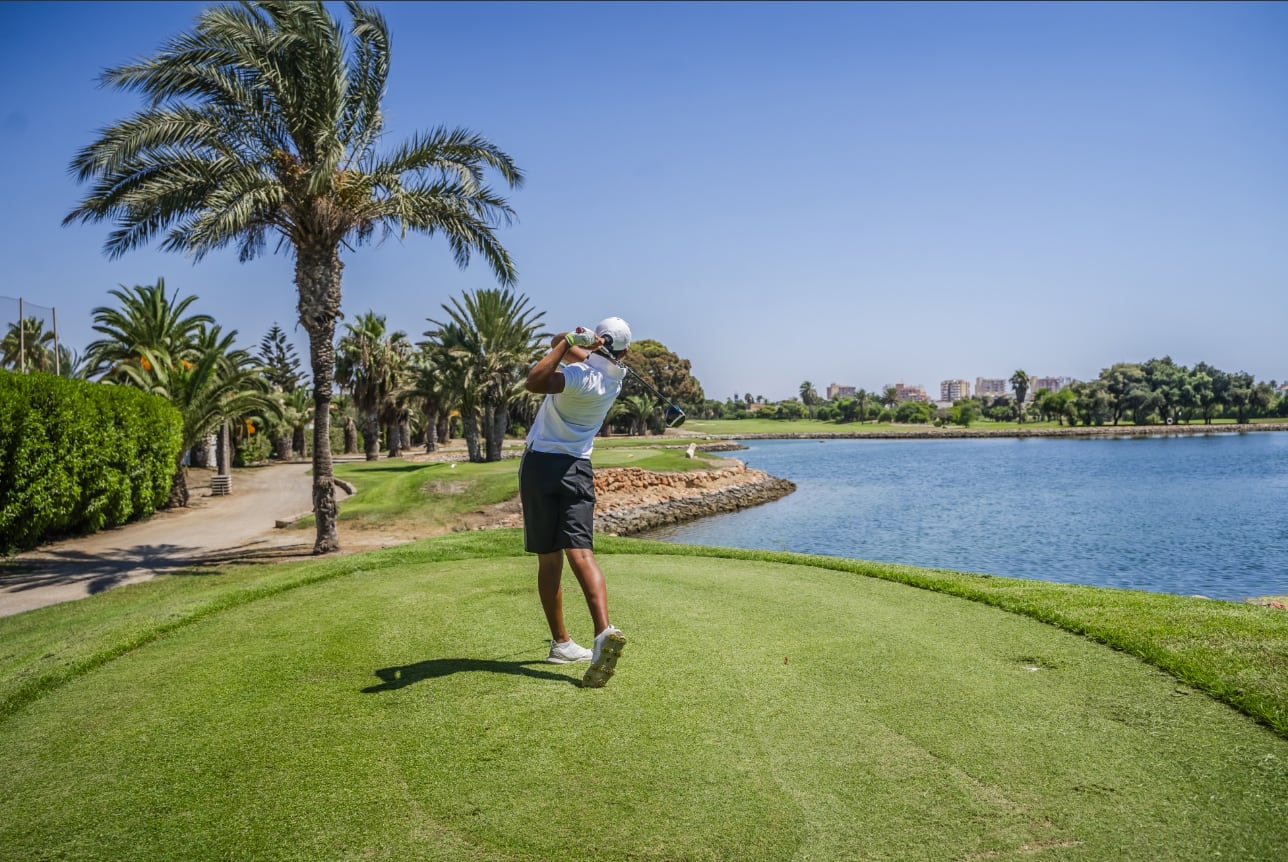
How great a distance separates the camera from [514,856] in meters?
3.27

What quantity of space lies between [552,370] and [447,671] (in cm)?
220

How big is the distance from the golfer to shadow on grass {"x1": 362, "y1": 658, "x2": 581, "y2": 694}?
0.99 ft

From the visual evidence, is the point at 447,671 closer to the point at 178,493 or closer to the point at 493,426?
the point at 178,493

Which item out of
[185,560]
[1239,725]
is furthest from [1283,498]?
[185,560]

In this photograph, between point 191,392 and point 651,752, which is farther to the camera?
point 191,392

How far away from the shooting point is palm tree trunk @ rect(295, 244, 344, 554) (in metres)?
15.5

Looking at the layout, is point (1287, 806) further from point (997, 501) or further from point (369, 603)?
point (997, 501)

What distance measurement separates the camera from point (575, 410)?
5.66 metres

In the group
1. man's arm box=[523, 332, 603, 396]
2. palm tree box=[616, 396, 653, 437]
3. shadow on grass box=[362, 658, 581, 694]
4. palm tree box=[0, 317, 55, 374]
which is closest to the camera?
shadow on grass box=[362, 658, 581, 694]

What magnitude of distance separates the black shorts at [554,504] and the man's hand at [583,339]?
32.1 inches

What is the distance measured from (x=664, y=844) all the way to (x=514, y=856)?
625 mm

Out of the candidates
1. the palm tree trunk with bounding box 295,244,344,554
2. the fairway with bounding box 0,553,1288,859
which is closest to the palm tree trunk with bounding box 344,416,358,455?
the palm tree trunk with bounding box 295,244,344,554

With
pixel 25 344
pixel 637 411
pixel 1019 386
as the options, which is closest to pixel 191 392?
pixel 25 344

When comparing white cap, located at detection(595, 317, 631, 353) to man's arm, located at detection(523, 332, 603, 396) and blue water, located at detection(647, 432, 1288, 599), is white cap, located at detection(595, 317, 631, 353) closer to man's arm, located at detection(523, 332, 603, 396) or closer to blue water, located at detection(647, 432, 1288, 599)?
man's arm, located at detection(523, 332, 603, 396)
